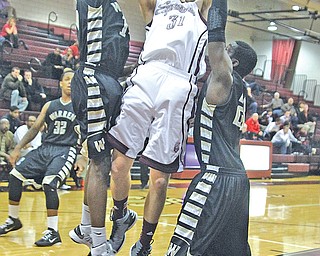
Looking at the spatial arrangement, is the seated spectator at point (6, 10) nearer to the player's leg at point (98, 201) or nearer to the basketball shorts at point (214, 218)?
the player's leg at point (98, 201)

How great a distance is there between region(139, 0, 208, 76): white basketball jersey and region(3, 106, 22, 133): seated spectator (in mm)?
6706

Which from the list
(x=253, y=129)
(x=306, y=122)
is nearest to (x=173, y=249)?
(x=253, y=129)

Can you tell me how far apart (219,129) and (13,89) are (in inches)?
347

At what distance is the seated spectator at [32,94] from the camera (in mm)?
11742

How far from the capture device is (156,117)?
11.6ft

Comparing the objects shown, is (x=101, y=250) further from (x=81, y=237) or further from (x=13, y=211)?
(x=13, y=211)

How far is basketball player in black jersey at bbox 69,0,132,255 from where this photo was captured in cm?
350

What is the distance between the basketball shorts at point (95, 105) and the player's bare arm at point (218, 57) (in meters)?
0.78

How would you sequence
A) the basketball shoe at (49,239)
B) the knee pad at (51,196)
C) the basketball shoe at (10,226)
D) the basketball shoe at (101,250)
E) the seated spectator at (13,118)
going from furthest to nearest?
the seated spectator at (13,118) → the basketball shoe at (10,226) → the knee pad at (51,196) → the basketball shoe at (49,239) → the basketball shoe at (101,250)

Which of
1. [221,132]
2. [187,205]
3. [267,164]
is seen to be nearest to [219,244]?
[187,205]

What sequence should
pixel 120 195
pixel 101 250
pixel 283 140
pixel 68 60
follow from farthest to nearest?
pixel 283 140, pixel 68 60, pixel 120 195, pixel 101 250

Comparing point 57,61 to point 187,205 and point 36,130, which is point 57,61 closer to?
point 36,130

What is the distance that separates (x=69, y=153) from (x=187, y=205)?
2.38 metres

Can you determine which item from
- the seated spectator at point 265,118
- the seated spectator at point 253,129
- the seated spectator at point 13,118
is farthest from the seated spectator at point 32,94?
the seated spectator at point 265,118
